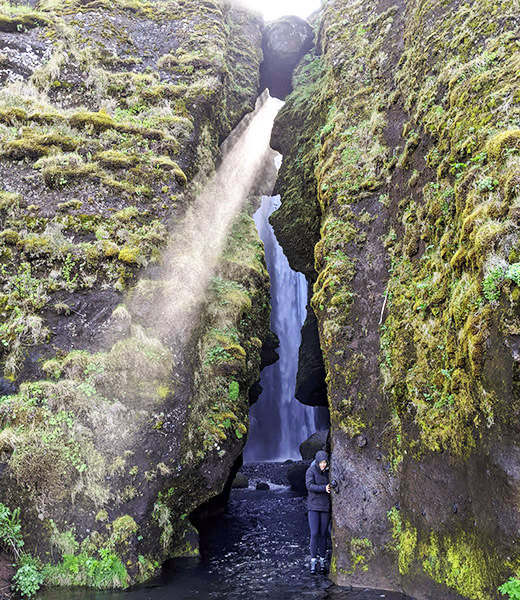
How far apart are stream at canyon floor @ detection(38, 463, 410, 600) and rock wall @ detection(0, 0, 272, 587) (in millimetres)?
582

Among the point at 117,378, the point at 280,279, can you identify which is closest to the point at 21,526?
the point at 117,378

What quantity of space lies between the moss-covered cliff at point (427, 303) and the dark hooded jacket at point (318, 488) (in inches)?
11.8

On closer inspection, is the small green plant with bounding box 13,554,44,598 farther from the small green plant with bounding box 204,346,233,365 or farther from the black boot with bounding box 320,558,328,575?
the small green plant with bounding box 204,346,233,365

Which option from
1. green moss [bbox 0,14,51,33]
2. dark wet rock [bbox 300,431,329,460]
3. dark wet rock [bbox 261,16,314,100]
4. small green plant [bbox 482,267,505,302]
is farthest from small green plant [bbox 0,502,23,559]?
dark wet rock [bbox 261,16,314,100]

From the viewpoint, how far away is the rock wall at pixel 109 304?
879 centimetres

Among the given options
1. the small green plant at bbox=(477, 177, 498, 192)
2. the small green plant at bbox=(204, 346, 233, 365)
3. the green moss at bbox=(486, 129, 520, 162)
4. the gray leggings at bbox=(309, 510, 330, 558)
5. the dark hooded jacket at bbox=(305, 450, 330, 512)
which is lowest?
the gray leggings at bbox=(309, 510, 330, 558)

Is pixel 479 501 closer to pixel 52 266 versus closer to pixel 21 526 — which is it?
pixel 21 526

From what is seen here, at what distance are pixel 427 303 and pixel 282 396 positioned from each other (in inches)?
1087

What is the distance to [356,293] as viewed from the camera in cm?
1066

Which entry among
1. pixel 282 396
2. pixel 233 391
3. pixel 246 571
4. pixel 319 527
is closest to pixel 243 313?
pixel 233 391

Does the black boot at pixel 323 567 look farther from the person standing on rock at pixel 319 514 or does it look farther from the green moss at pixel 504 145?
the green moss at pixel 504 145

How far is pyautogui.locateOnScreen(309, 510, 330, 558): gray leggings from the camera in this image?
8.88 m

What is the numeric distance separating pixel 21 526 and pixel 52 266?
635 cm

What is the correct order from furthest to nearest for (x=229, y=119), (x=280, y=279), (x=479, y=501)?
1. (x=280, y=279)
2. (x=229, y=119)
3. (x=479, y=501)
